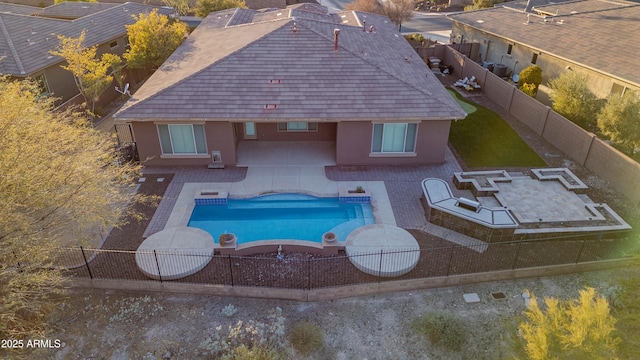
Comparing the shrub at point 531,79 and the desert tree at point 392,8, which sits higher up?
the desert tree at point 392,8

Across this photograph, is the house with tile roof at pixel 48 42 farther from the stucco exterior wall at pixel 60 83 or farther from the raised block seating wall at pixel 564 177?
the raised block seating wall at pixel 564 177

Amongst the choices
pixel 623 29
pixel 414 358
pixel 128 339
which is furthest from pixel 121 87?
pixel 623 29

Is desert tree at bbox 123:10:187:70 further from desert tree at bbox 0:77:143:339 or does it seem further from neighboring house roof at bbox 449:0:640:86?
neighboring house roof at bbox 449:0:640:86

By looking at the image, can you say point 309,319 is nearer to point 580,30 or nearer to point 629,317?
Result: point 629,317

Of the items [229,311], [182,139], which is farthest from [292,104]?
[229,311]

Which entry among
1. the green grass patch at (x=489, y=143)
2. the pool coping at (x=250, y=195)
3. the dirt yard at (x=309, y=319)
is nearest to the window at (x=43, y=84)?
the pool coping at (x=250, y=195)

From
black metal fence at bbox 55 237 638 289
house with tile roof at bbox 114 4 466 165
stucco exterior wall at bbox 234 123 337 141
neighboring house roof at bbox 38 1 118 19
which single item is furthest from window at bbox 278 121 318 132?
neighboring house roof at bbox 38 1 118 19

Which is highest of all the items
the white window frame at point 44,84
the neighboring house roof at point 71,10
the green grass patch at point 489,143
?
the neighboring house roof at point 71,10
